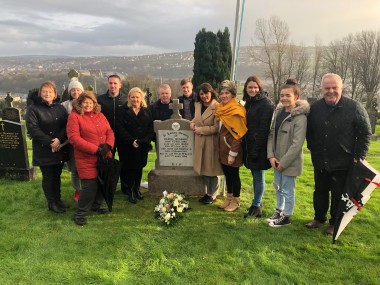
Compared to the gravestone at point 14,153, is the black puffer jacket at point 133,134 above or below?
above

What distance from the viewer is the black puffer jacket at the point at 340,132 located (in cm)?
→ 390

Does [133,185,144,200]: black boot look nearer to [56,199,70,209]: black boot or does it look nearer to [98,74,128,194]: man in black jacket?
[98,74,128,194]: man in black jacket

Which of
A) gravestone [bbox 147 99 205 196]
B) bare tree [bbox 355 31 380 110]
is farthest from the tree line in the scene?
gravestone [bbox 147 99 205 196]

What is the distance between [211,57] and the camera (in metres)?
26.8

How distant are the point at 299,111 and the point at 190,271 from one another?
2515 mm

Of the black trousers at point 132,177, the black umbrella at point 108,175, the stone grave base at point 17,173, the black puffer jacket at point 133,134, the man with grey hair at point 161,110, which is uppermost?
the man with grey hair at point 161,110

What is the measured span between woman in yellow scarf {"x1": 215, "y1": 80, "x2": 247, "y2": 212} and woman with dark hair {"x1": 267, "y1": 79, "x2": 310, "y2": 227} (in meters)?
0.48

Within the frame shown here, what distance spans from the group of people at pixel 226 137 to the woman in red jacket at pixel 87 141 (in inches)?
0.6

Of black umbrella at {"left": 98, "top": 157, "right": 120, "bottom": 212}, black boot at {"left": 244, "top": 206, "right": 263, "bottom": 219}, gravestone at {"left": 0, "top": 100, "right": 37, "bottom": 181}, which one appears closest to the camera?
black umbrella at {"left": 98, "top": 157, "right": 120, "bottom": 212}

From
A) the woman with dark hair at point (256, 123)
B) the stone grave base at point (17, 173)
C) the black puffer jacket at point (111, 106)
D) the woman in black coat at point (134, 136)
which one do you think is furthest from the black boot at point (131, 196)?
the stone grave base at point (17, 173)

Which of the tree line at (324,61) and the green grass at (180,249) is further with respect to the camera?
the tree line at (324,61)

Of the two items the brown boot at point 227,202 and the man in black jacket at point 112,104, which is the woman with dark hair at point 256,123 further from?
the man in black jacket at point 112,104

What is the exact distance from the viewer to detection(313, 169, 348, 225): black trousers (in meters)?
4.19

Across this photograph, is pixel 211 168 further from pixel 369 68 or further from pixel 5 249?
pixel 369 68
